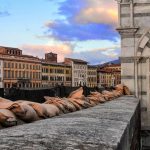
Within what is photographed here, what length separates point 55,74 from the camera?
4122 inches

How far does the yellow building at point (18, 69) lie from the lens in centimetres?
8744

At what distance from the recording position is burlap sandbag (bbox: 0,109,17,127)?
3078 mm

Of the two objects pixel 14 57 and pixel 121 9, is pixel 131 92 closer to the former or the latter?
pixel 121 9

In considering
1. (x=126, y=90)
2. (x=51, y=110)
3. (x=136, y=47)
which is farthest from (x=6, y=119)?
(x=126, y=90)


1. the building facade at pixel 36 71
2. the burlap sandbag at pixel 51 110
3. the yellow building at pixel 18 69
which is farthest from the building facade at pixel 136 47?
the yellow building at pixel 18 69

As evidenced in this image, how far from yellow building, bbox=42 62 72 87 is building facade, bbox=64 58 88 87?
4.35 ft

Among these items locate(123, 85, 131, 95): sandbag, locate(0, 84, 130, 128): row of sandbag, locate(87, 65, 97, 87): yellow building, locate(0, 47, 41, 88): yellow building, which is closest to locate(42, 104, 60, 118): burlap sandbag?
locate(0, 84, 130, 128): row of sandbag

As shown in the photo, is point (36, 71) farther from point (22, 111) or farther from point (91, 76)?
point (22, 111)

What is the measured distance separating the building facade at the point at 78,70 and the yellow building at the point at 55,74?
1326mm

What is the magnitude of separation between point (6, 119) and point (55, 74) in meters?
102

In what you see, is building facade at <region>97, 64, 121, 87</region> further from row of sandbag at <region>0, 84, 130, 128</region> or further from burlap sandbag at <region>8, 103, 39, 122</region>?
burlap sandbag at <region>8, 103, 39, 122</region>

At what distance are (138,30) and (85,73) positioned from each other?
106868 mm

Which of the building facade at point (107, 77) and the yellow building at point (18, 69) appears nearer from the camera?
the yellow building at point (18, 69)

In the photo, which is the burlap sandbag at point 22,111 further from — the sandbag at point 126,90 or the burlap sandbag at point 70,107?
the sandbag at point 126,90
